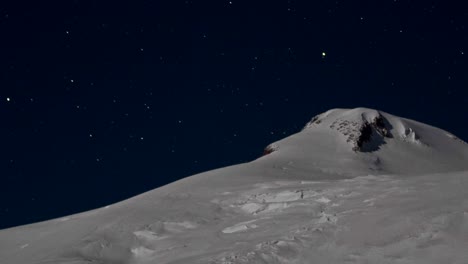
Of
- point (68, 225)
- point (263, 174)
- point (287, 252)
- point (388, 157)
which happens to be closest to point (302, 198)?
point (287, 252)

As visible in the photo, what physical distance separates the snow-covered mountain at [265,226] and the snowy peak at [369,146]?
419 inches

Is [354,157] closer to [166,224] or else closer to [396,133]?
[396,133]

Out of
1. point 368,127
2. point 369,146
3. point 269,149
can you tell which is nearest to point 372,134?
point 368,127

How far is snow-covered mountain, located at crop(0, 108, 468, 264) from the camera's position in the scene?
5.98 meters

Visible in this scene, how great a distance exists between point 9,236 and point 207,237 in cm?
543

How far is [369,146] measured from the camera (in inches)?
1200

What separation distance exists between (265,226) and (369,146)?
2419 centimetres

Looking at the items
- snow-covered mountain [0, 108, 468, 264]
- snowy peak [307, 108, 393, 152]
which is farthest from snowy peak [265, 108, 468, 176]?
snow-covered mountain [0, 108, 468, 264]

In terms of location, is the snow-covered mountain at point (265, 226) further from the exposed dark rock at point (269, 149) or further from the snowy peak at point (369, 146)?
the exposed dark rock at point (269, 149)

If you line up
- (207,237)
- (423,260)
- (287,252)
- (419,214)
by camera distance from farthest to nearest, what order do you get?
(207,237) < (419,214) < (287,252) < (423,260)

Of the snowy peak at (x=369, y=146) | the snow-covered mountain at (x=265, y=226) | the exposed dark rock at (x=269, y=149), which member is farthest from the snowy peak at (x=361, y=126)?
the snow-covered mountain at (x=265, y=226)

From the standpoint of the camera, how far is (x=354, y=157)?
27.1m

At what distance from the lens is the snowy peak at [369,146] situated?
2544 cm

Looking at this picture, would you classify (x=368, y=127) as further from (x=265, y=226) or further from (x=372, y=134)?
(x=265, y=226)
